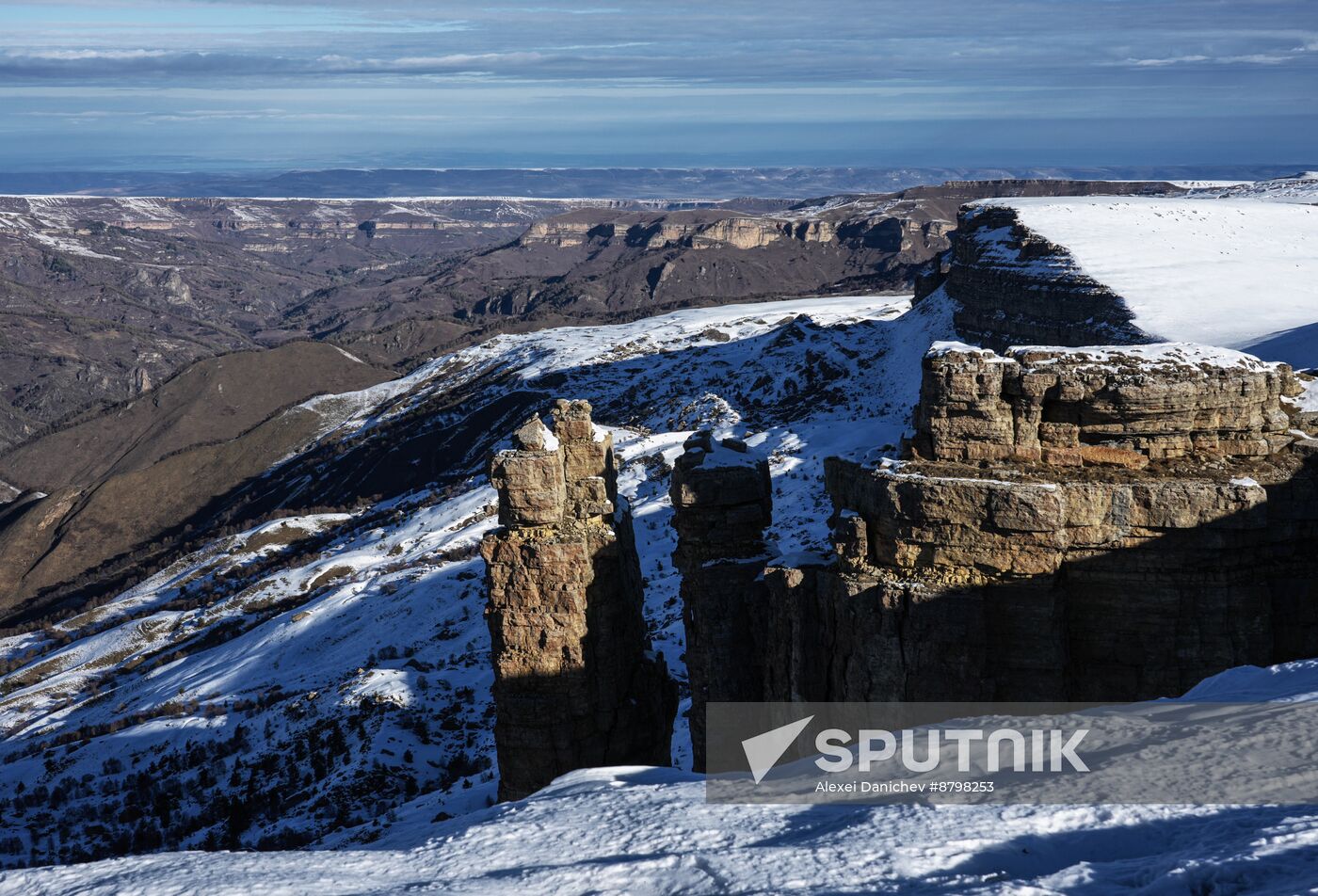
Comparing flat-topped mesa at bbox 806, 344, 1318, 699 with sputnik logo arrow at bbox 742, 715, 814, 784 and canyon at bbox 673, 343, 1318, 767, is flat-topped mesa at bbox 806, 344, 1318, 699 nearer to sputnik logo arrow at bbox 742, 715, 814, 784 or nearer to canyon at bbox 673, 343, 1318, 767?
canyon at bbox 673, 343, 1318, 767

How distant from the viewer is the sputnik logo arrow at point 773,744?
22.1m

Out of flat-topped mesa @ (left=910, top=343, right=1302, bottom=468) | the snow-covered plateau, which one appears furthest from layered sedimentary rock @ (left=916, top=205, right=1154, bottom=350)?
flat-topped mesa @ (left=910, top=343, right=1302, bottom=468)

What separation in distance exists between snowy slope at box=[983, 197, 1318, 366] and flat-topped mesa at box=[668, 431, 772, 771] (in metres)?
45.9

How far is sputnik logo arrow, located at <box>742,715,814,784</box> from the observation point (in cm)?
2206

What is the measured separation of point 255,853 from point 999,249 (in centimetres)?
9077

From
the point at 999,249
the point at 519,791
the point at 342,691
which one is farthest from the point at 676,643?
the point at 999,249

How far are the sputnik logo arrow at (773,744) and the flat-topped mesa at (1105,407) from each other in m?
6.27

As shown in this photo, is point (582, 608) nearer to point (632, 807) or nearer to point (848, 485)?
point (848, 485)

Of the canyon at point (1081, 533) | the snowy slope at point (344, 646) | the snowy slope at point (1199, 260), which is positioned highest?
the snowy slope at point (1199, 260)

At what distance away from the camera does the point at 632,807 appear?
16.1 m
